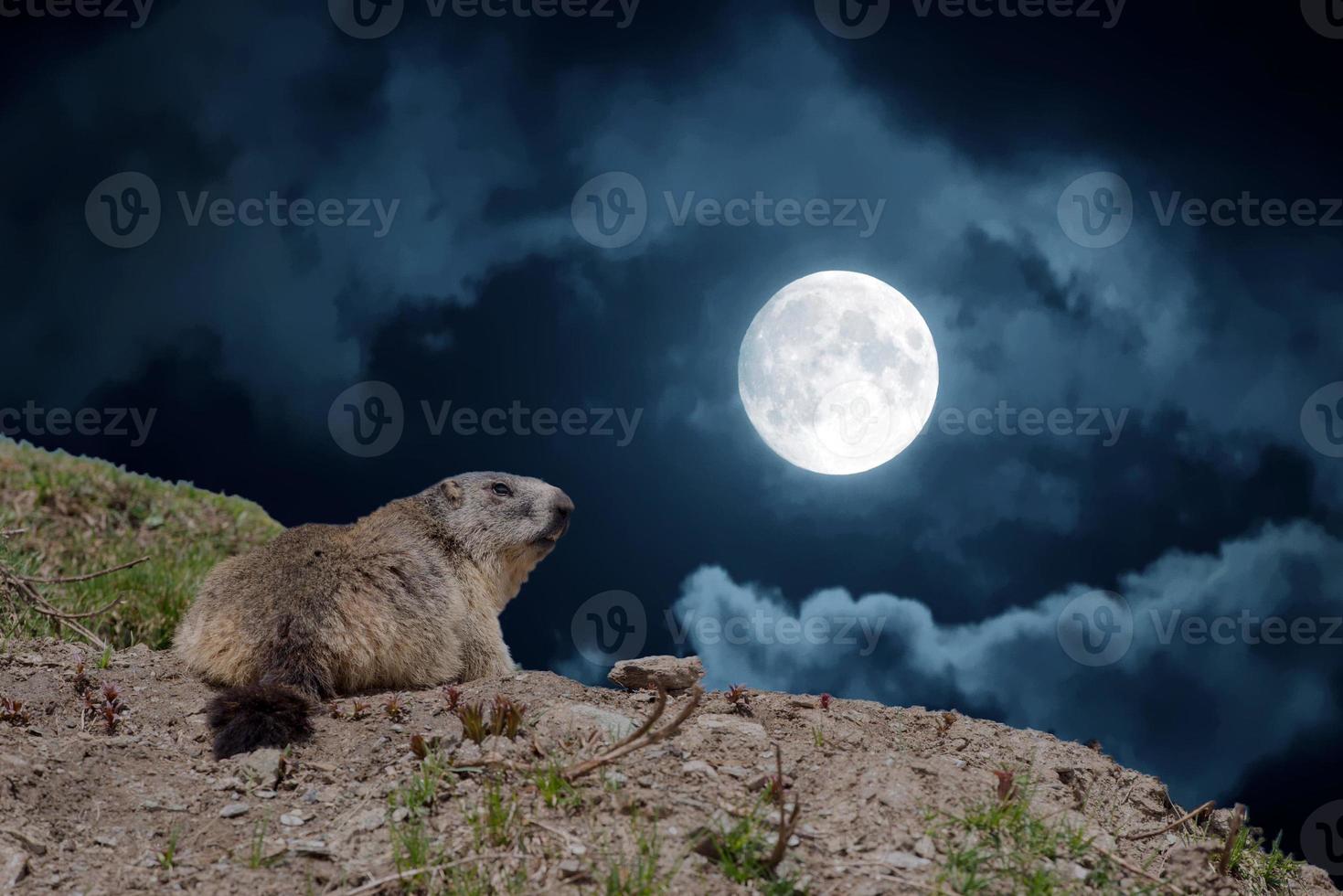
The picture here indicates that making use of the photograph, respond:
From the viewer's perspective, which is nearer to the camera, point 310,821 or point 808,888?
point 808,888

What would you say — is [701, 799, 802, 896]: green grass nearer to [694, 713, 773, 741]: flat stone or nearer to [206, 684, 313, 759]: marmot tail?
[694, 713, 773, 741]: flat stone

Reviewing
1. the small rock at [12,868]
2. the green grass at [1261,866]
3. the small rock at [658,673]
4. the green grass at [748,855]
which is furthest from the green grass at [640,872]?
the green grass at [1261,866]

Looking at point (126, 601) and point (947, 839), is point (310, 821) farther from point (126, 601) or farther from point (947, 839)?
point (126, 601)

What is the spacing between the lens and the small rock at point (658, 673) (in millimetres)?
6590

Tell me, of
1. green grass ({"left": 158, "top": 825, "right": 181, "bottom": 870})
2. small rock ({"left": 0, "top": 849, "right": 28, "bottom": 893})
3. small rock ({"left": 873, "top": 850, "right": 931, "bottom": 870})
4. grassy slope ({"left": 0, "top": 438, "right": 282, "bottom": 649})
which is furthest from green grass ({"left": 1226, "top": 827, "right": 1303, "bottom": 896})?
grassy slope ({"left": 0, "top": 438, "right": 282, "bottom": 649})

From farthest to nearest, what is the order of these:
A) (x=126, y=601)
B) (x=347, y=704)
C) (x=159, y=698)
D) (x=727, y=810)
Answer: (x=126, y=601) < (x=159, y=698) < (x=347, y=704) < (x=727, y=810)

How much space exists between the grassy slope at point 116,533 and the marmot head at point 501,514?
11.3ft

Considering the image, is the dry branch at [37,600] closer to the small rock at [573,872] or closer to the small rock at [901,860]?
the small rock at [573,872]

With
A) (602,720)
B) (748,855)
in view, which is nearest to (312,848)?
(602,720)

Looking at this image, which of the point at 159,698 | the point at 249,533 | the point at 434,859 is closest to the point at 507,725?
the point at 434,859

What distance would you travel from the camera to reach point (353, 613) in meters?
6.73

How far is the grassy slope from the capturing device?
9.94 meters

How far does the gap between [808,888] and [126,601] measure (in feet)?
27.8

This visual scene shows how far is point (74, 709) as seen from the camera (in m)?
6.24
